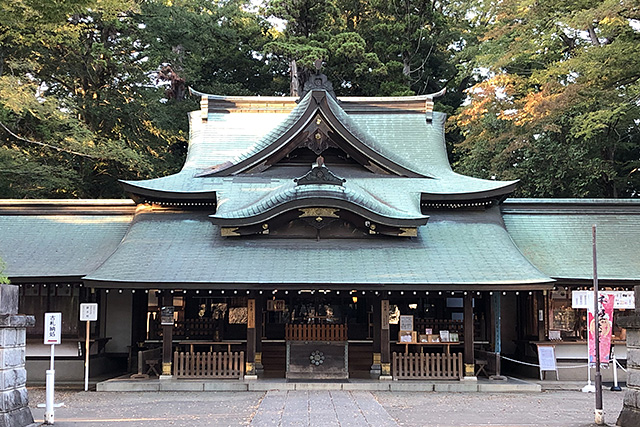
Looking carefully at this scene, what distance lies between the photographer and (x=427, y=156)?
2011cm

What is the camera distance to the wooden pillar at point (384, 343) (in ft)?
46.5

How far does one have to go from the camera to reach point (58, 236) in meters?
16.8

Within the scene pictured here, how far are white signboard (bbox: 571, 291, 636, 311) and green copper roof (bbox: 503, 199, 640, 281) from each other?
120cm

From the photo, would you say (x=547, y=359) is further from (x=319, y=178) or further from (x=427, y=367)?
(x=319, y=178)

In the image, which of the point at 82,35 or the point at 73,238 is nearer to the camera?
the point at 73,238

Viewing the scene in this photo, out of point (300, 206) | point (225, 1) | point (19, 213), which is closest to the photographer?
point (300, 206)

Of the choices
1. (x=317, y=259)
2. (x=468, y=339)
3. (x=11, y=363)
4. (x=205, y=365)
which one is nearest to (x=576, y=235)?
(x=468, y=339)

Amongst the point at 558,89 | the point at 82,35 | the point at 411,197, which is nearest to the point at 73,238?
the point at 411,197

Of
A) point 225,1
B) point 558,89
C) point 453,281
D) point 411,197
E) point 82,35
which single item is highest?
point 225,1

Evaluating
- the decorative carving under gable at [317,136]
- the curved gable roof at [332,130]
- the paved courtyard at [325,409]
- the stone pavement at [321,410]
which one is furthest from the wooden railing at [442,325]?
the decorative carving under gable at [317,136]

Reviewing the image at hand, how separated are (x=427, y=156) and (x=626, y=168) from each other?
10.1 meters

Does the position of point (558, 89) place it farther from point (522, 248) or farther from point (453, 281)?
point (453, 281)

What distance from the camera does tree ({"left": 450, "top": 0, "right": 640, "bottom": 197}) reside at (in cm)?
2012

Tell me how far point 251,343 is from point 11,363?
20.6ft
